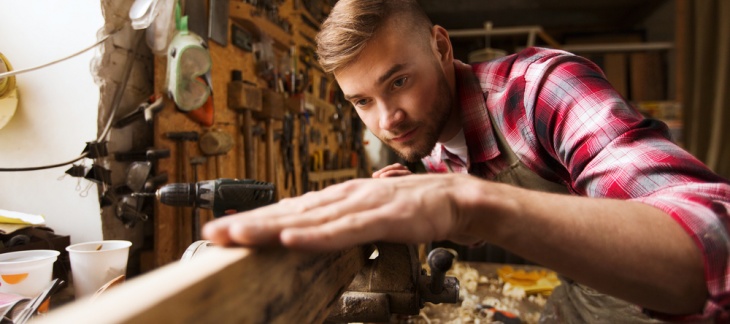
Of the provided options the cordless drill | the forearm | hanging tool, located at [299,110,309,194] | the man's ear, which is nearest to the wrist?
the forearm

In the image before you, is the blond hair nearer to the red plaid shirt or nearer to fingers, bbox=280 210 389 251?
the red plaid shirt

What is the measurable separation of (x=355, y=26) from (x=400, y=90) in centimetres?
25

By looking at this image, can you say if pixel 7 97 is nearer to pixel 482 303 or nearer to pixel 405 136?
pixel 405 136

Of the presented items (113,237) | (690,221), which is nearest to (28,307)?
(113,237)

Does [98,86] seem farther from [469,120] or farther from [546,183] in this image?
[546,183]

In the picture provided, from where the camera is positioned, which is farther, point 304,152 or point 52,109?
point 304,152

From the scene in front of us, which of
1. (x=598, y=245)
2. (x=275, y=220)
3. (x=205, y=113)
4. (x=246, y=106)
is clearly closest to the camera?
(x=275, y=220)

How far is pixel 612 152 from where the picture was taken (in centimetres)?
86

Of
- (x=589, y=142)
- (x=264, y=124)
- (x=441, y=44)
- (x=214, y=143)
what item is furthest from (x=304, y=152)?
(x=589, y=142)

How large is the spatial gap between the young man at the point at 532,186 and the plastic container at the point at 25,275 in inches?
37.1

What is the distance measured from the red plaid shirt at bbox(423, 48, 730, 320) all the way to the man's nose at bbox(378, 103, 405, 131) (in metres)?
0.26

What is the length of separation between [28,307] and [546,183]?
4.84 ft

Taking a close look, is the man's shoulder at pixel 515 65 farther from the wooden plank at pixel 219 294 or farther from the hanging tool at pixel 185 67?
the hanging tool at pixel 185 67

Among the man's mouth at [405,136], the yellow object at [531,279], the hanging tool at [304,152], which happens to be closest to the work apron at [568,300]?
the man's mouth at [405,136]
